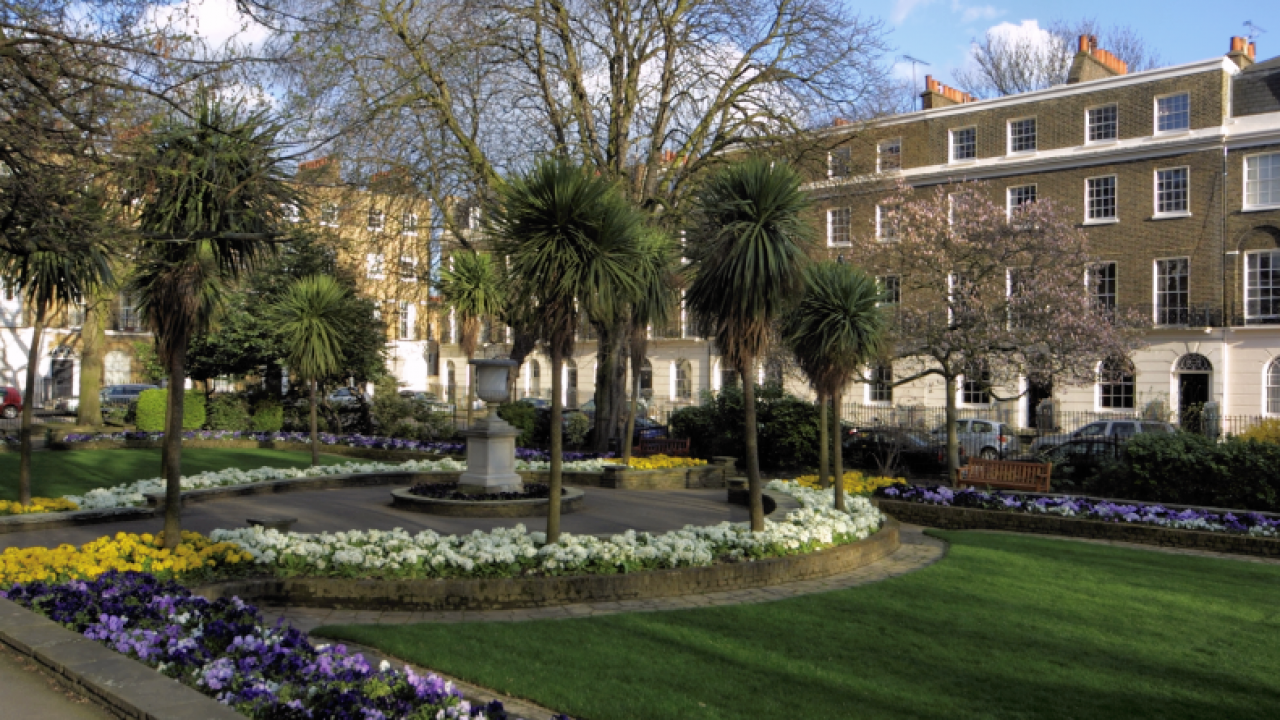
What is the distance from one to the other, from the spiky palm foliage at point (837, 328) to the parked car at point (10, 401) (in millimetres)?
36806

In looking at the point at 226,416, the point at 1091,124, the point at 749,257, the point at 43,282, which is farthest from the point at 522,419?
the point at 1091,124

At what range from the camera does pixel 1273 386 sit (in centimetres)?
3281

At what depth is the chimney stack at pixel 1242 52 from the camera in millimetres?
34500

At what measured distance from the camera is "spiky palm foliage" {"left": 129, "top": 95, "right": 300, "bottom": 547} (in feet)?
29.8

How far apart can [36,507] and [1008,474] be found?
616 inches

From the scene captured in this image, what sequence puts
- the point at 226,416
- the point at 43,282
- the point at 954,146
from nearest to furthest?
the point at 43,282 < the point at 226,416 < the point at 954,146

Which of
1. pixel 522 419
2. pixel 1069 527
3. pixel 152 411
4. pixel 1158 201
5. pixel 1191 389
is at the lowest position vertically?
pixel 1069 527

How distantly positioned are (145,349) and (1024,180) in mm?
32863

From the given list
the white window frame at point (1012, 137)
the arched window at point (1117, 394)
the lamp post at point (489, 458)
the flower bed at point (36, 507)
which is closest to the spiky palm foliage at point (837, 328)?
the lamp post at point (489, 458)

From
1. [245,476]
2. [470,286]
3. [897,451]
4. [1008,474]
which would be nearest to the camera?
[245,476]

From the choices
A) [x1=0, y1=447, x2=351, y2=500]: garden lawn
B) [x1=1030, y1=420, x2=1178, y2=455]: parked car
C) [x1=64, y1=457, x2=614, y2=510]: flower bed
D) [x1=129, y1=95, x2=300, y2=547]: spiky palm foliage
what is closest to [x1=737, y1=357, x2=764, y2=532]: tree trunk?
[x1=129, y1=95, x2=300, y2=547]: spiky palm foliage

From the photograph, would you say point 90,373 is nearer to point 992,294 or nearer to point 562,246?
point 562,246

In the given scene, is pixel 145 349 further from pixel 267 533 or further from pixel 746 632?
pixel 746 632

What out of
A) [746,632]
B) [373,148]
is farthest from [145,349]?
[746,632]
